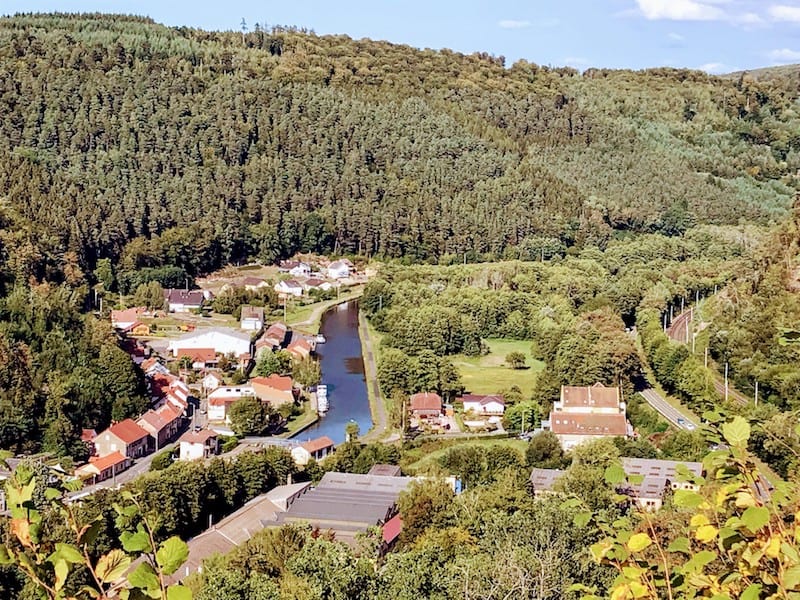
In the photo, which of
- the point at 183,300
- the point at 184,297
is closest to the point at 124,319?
the point at 183,300

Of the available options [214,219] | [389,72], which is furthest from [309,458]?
[389,72]

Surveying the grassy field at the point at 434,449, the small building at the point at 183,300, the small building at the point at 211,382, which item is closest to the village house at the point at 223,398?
the small building at the point at 211,382

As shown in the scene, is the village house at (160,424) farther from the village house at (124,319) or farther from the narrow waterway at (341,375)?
the village house at (124,319)

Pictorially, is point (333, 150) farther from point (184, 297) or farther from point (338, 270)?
point (184, 297)

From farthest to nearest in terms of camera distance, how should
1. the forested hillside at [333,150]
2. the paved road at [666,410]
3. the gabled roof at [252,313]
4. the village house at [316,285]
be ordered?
the forested hillside at [333,150]
the village house at [316,285]
the gabled roof at [252,313]
the paved road at [666,410]

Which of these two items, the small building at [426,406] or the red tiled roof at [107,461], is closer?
the red tiled roof at [107,461]
